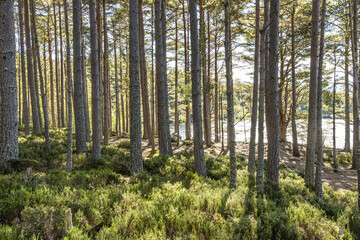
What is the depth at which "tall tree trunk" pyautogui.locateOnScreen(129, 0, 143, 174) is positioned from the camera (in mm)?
6582

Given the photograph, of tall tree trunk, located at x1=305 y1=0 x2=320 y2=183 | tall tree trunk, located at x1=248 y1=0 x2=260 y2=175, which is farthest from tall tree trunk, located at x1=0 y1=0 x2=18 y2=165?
tall tree trunk, located at x1=305 y1=0 x2=320 y2=183

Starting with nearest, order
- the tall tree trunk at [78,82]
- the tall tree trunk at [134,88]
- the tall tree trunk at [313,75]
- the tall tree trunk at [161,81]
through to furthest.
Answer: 1. the tall tree trunk at [134,88]
2. the tall tree trunk at [313,75]
3. the tall tree trunk at [78,82]
4. the tall tree trunk at [161,81]

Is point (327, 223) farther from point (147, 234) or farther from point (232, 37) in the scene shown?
point (232, 37)

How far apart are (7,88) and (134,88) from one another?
380 centimetres

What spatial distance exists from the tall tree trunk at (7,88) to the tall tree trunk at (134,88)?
3.59 meters

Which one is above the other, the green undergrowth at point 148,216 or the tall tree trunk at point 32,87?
the tall tree trunk at point 32,87

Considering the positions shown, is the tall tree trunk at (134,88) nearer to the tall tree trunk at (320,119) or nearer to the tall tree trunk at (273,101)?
the tall tree trunk at (273,101)

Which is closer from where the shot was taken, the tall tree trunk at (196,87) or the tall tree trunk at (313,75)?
the tall tree trunk at (196,87)

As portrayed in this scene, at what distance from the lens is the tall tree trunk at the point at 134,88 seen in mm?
6582

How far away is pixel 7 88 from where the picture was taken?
6.17 metres

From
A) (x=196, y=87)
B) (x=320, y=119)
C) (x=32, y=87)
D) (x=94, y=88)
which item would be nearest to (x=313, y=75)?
(x=320, y=119)

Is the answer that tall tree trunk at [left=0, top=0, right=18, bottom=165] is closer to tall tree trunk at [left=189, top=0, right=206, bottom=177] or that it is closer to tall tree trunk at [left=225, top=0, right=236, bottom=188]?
tall tree trunk at [left=189, top=0, right=206, bottom=177]

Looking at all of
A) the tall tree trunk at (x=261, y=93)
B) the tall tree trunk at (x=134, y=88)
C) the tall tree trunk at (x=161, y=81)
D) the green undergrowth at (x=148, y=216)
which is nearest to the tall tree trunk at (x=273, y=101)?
the tall tree trunk at (x=261, y=93)

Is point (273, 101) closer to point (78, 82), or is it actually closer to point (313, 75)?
point (313, 75)
